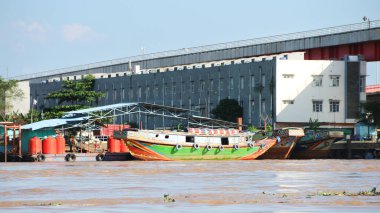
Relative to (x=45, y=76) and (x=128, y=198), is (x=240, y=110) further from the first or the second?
(x=128, y=198)

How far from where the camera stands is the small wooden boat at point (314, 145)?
327 feet

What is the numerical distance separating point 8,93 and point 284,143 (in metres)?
72.2

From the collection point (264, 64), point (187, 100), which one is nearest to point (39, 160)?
point (264, 64)

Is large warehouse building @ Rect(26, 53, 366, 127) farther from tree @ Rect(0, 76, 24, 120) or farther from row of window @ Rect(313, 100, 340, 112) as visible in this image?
tree @ Rect(0, 76, 24, 120)

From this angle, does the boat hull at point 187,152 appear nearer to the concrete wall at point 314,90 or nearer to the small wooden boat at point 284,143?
the small wooden boat at point 284,143

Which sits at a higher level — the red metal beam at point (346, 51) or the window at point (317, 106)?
the red metal beam at point (346, 51)

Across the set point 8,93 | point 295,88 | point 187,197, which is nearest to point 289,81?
point 295,88

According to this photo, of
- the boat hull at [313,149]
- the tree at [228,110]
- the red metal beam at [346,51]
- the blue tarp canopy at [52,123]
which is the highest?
the red metal beam at [346,51]

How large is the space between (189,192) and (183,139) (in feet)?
183

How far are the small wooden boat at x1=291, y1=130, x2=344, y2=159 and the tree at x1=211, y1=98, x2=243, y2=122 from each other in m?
26.6

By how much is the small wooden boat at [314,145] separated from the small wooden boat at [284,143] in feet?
10.9

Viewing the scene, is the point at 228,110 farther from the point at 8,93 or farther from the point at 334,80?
the point at 8,93

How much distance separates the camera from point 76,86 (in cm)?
14400

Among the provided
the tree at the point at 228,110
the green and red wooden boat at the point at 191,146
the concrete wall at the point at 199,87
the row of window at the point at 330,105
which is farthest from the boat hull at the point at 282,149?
the tree at the point at 228,110
